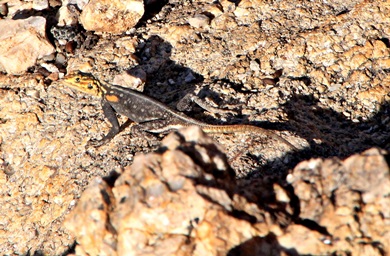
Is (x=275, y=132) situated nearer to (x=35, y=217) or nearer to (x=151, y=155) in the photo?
(x=151, y=155)

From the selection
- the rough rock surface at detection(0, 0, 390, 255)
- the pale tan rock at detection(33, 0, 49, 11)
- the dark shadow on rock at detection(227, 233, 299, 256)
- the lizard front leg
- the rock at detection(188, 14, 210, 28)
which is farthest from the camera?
the pale tan rock at detection(33, 0, 49, 11)

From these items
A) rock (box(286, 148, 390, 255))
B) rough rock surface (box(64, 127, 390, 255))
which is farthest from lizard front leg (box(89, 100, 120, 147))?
rock (box(286, 148, 390, 255))

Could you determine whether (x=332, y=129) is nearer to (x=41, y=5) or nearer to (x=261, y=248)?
(x=261, y=248)

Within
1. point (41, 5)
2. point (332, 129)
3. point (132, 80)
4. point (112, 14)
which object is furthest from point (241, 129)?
point (41, 5)

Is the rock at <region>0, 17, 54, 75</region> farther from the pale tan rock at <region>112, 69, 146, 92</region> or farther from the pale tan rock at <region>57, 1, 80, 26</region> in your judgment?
the pale tan rock at <region>112, 69, 146, 92</region>

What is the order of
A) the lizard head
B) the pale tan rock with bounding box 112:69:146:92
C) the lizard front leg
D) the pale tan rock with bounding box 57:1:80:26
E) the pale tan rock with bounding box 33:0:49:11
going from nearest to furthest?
the lizard front leg, the lizard head, the pale tan rock with bounding box 112:69:146:92, the pale tan rock with bounding box 57:1:80:26, the pale tan rock with bounding box 33:0:49:11

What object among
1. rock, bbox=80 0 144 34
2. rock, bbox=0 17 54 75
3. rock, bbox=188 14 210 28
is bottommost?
rock, bbox=0 17 54 75

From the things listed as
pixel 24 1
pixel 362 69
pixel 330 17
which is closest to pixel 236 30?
pixel 330 17
